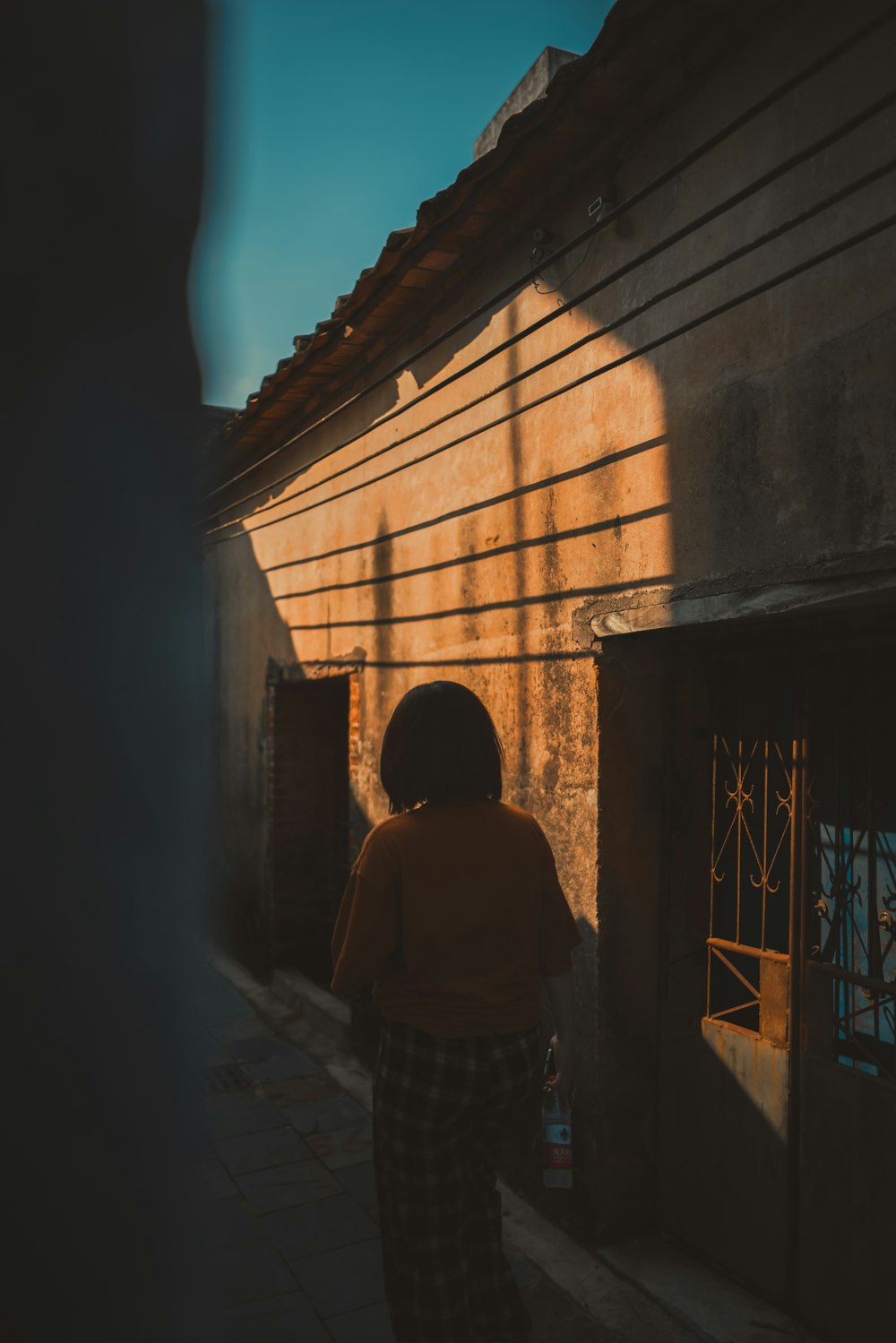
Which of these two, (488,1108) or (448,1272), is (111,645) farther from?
(448,1272)

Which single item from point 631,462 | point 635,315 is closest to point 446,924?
point 631,462

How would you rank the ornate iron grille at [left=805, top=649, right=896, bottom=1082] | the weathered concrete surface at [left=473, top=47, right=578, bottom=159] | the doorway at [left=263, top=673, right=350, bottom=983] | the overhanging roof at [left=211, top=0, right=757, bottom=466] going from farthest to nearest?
the doorway at [left=263, top=673, right=350, bottom=983]
the weathered concrete surface at [left=473, top=47, right=578, bottom=159]
the overhanging roof at [left=211, top=0, right=757, bottom=466]
the ornate iron grille at [left=805, top=649, right=896, bottom=1082]

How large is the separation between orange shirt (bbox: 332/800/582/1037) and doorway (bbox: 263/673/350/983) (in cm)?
484

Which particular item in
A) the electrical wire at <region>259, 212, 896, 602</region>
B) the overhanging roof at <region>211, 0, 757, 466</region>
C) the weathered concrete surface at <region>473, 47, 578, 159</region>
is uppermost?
the weathered concrete surface at <region>473, 47, 578, 159</region>

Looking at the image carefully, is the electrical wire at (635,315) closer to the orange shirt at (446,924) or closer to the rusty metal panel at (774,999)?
the orange shirt at (446,924)

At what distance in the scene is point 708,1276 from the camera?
3.53 metres

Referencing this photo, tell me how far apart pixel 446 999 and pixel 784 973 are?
4.38ft

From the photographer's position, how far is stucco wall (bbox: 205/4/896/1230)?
2.83m

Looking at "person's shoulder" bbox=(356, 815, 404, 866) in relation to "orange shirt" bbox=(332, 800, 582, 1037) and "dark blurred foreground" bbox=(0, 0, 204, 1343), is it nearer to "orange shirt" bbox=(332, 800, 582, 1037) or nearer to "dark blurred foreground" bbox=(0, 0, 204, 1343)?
"orange shirt" bbox=(332, 800, 582, 1037)

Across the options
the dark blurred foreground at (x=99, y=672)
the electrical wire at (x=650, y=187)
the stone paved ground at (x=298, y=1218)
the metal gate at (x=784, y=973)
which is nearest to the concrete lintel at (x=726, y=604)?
the metal gate at (x=784, y=973)

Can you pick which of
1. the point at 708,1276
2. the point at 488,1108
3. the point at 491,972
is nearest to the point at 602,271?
the point at 491,972

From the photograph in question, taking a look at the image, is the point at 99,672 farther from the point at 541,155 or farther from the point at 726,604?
the point at 541,155

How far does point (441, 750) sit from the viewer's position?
9.47ft

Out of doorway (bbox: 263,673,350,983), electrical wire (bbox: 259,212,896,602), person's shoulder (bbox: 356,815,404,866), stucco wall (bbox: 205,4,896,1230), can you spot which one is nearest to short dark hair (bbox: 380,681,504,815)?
person's shoulder (bbox: 356,815,404,866)
